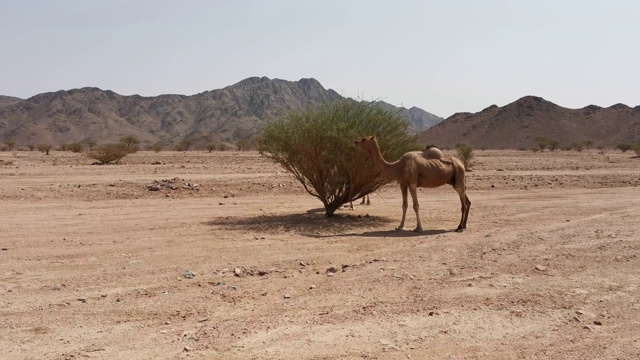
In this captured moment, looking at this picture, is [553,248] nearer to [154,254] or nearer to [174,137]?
[154,254]

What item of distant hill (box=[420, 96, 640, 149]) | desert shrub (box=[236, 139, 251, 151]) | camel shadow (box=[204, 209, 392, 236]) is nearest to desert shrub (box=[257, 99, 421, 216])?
camel shadow (box=[204, 209, 392, 236])

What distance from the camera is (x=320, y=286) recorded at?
8.60 m

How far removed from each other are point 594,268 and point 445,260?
89.2 inches


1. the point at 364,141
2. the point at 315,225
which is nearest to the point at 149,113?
the point at 315,225

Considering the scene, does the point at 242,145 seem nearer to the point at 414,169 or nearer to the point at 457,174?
the point at 457,174

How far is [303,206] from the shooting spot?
1927cm

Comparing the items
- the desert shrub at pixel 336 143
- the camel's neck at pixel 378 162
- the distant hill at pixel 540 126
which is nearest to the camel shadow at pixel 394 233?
the camel's neck at pixel 378 162

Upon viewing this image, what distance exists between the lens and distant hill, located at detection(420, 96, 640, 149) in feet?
381

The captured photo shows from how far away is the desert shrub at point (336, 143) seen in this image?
15336mm

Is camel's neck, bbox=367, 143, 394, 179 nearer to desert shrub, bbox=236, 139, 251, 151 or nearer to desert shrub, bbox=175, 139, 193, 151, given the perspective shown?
desert shrub, bbox=236, 139, 251, 151

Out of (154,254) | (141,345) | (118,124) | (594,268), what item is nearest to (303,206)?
(154,254)

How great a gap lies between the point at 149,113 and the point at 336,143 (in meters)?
152

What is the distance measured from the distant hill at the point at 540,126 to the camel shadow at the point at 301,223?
103 meters

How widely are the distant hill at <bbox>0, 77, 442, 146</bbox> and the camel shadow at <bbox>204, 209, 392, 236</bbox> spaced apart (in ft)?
373
